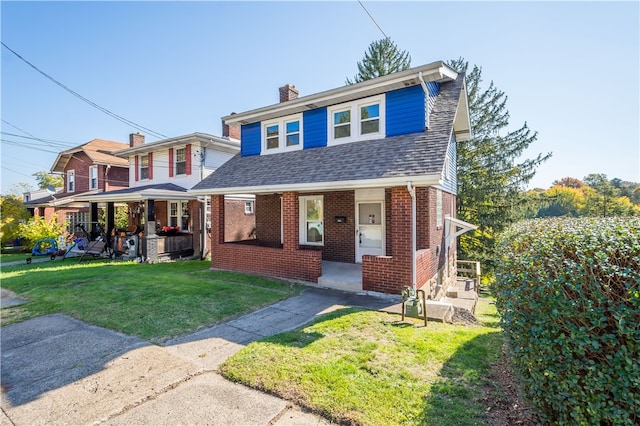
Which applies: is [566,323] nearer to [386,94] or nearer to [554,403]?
[554,403]

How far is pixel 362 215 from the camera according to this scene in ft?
34.5

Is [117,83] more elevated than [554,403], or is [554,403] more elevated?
[117,83]

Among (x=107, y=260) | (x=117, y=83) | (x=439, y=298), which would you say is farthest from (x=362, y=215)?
(x=117, y=83)

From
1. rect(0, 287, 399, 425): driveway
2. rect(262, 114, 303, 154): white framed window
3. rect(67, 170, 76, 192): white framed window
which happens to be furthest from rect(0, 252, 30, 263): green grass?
rect(262, 114, 303, 154): white framed window

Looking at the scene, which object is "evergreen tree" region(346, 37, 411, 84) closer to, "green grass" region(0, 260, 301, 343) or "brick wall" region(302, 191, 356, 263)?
"brick wall" region(302, 191, 356, 263)

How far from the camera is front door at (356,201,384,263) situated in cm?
1018

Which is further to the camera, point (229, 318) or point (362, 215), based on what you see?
point (362, 215)

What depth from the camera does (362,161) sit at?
8516 mm

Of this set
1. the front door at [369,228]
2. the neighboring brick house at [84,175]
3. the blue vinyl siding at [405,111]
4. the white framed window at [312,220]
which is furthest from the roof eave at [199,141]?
the blue vinyl siding at [405,111]

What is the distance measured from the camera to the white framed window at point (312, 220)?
11523mm

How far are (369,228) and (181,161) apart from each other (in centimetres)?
1098

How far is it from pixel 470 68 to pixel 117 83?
23898mm

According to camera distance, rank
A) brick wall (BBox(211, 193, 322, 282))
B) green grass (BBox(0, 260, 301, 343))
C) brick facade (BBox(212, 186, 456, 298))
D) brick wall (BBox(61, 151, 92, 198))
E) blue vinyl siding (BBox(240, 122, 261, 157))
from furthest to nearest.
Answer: brick wall (BBox(61, 151, 92, 198))
blue vinyl siding (BBox(240, 122, 261, 157))
brick wall (BBox(211, 193, 322, 282))
brick facade (BBox(212, 186, 456, 298))
green grass (BBox(0, 260, 301, 343))

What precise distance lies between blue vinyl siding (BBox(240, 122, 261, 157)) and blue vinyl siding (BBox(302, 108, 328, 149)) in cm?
235
